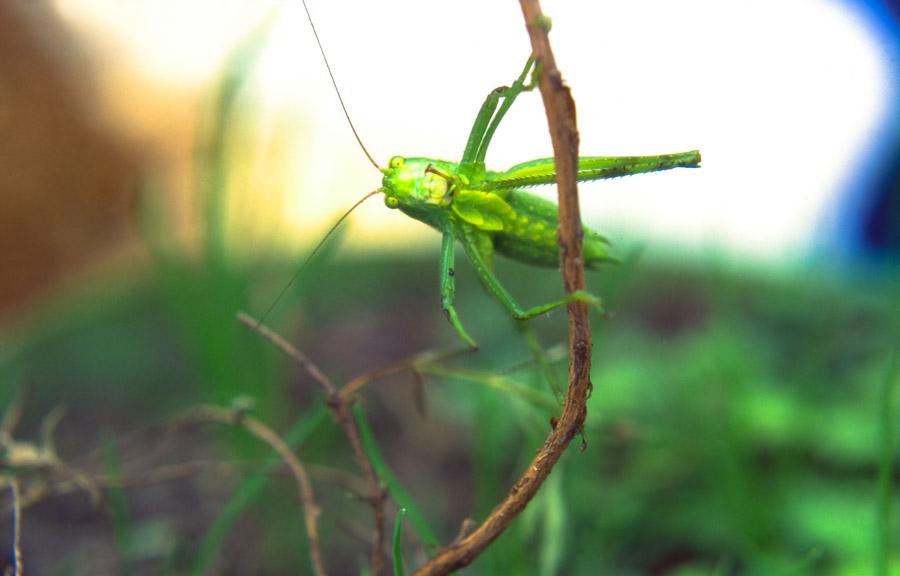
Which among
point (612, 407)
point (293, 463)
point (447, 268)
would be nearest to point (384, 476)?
point (293, 463)

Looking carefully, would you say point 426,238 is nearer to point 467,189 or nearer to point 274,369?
point 274,369

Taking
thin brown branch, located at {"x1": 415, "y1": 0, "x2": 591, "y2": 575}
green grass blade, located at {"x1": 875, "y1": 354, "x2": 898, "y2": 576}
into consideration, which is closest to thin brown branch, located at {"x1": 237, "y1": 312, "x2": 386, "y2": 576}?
thin brown branch, located at {"x1": 415, "y1": 0, "x2": 591, "y2": 575}

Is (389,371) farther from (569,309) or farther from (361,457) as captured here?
(569,309)

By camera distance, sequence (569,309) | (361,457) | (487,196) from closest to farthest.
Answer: (569,309) < (361,457) < (487,196)

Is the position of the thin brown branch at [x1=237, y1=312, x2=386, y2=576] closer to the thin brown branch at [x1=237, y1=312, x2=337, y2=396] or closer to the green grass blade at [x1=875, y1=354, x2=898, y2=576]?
the thin brown branch at [x1=237, y1=312, x2=337, y2=396]

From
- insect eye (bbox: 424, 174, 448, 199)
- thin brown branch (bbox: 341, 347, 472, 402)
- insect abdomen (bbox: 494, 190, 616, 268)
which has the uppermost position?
insect eye (bbox: 424, 174, 448, 199)

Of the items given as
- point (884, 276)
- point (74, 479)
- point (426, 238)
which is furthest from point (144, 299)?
point (884, 276)

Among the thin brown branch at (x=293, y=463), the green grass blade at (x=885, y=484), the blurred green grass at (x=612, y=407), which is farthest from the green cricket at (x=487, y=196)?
the green grass blade at (x=885, y=484)
